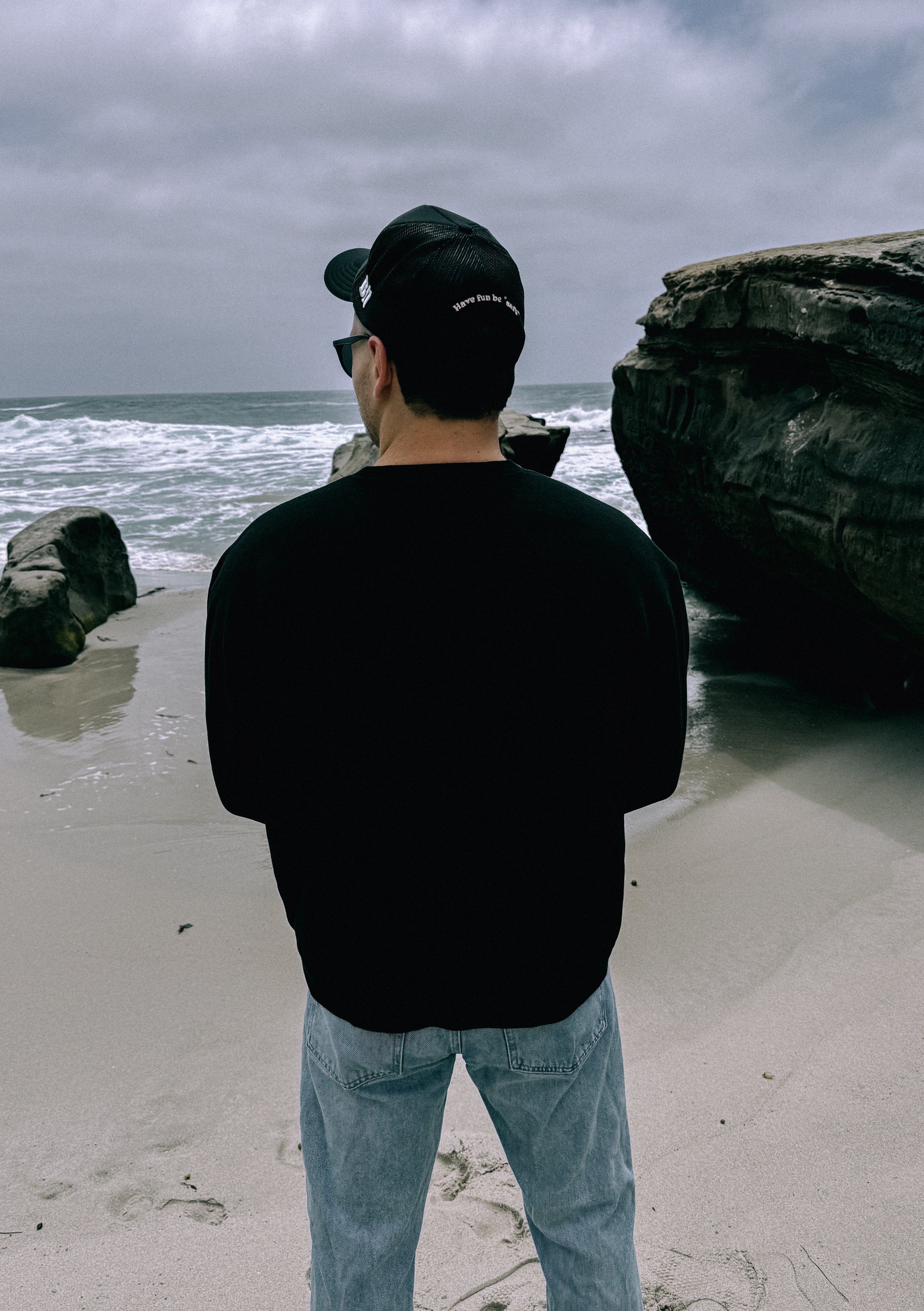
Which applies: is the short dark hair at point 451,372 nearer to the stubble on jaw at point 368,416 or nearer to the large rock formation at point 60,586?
the stubble on jaw at point 368,416

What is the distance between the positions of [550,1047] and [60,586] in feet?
21.5

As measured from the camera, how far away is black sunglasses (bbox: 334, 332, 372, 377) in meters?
1.46

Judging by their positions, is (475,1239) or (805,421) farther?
(805,421)

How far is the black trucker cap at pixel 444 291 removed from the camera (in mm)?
1229

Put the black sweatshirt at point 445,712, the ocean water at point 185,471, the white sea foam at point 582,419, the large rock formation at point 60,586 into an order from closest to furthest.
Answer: the black sweatshirt at point 445,712 → the large rock formation at point 60,586 → the ocean water at point 185,471 → the white sea foam at point 582,419

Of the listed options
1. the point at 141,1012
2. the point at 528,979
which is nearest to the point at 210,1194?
the point at 141,1012

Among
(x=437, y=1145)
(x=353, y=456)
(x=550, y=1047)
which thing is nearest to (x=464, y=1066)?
(x=437, y=1145)

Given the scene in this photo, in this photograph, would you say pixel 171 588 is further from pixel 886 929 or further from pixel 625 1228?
pixel 625 1228

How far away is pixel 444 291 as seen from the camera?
123cm

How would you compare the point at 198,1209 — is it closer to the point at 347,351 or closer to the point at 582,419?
the point at 347,351

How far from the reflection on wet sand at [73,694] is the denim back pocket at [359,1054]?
177 inches

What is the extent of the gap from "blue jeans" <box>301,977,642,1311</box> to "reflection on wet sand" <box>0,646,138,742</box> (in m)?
4.49

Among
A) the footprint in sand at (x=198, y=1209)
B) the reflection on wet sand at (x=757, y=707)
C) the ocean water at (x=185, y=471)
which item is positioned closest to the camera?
the footprint in sand at (x=198, y=1209)

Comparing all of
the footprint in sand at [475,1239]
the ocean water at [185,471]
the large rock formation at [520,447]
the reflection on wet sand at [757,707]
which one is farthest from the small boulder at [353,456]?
the footprint in sand at [475,1239]
